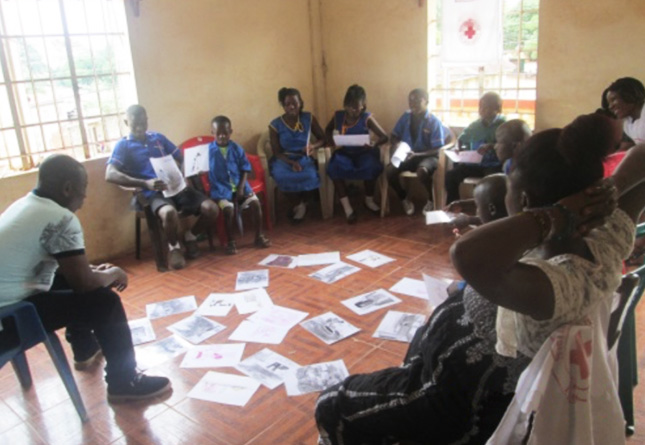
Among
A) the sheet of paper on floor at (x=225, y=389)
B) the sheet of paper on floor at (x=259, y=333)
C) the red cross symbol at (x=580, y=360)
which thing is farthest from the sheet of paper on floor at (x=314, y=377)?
the red cross symbol at (x=580, y=360)

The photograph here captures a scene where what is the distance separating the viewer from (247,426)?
90.1 inches

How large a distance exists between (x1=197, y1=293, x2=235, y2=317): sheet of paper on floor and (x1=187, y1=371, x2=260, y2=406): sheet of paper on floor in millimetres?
677

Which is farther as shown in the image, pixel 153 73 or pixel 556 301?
pixel 153 73

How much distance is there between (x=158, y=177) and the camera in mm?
4184

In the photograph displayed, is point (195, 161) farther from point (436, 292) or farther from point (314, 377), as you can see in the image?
point (436, 292)

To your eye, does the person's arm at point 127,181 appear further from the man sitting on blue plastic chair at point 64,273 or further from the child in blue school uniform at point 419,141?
the child in blue school uniform at point 419,141

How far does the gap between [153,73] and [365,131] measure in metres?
1.94

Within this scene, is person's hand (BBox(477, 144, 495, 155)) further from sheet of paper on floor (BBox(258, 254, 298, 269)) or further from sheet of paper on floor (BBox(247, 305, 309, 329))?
sheet of paper on floor (BBox(247, 305, 309, 329))

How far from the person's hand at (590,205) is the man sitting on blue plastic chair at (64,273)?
74.5 inches

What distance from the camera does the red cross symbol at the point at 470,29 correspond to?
4652 mm

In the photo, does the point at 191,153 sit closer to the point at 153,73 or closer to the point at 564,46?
the point at 153,73

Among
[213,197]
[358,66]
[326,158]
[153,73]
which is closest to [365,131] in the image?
[326,158]

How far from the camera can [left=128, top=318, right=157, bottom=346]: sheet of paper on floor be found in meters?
3.08

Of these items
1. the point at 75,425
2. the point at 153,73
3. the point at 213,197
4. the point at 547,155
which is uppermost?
the point at 153,73
